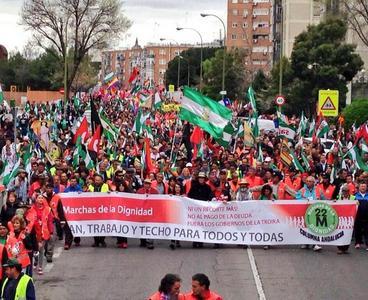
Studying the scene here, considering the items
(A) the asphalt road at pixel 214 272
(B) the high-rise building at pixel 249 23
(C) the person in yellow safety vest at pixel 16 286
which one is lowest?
(A) the asphalt road at pixel 214 272

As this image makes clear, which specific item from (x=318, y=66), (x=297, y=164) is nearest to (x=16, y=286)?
(x=297, y=164)

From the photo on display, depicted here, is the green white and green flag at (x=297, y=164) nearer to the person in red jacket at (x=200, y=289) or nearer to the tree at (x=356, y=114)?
the person in red jacket at (x=200, y=289)

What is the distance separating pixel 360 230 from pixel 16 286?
9603mm

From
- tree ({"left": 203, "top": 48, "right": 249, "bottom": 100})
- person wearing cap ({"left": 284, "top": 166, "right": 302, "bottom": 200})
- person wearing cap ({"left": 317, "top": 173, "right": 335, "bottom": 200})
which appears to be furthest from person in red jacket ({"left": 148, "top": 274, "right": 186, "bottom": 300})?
tree ({"left": 203, "top": 48, "right": 249, "bottom": 100})

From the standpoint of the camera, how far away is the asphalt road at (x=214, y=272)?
14.1m

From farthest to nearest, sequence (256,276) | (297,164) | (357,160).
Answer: (297,164), (357,160), (256,276)

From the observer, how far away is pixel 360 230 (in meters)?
18.0

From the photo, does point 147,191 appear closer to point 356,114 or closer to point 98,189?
point 98,189

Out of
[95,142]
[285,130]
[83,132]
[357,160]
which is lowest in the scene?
[357,160]

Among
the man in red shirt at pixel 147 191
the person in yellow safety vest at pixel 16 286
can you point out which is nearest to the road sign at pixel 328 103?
the man in red shirt at pixel 147 191

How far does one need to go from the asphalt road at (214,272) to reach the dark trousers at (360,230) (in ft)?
1.03

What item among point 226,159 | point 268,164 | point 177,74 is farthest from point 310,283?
point 177,74

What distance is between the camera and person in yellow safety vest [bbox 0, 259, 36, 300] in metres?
9.73

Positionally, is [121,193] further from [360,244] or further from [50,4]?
[50,4]
